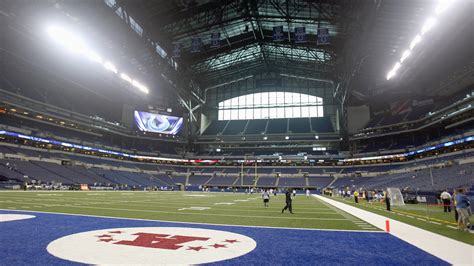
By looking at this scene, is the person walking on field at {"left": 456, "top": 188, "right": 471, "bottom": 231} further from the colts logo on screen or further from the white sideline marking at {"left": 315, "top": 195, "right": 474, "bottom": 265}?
the colts logo on screen

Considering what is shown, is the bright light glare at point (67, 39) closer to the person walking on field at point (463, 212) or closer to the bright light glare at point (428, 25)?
the person walking on field at point (463, 212)

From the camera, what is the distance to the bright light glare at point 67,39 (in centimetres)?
2978

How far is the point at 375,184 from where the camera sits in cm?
4953

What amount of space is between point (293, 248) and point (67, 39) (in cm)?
3562

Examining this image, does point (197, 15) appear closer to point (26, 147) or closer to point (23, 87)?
point (23, 87)

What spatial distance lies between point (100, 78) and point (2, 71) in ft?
47.3

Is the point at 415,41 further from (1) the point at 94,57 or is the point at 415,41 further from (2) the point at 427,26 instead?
(1) the point at 94,57

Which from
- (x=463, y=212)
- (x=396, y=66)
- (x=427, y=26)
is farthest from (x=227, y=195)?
(x=463, y=212)

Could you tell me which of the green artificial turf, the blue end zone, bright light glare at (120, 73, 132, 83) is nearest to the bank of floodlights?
the green artificial turf

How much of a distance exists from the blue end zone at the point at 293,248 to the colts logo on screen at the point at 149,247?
31 centimetres

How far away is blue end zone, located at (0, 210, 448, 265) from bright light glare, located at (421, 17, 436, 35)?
26.7 m

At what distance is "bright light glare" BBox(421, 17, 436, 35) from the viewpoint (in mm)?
25684

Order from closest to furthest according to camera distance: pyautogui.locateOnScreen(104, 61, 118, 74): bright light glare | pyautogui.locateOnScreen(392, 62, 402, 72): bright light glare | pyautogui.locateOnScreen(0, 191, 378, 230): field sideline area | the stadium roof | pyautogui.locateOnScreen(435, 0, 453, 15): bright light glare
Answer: pyautogui.locateOnScreen(0, 191, 378, 230): field sideline area → pyautogui.locateOnScreen(435, 0, 453, 15): bright light glare → the stadium roof → pyautogui.locateOnScreen(392, 62, 402, 72): bright light glare → pyautogui.locateOnScreen(104, 61, 118, 74): bright light glare

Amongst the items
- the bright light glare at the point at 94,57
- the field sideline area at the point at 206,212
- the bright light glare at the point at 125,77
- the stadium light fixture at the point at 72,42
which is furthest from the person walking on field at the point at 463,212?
the bright light glare at the point at 125,77
